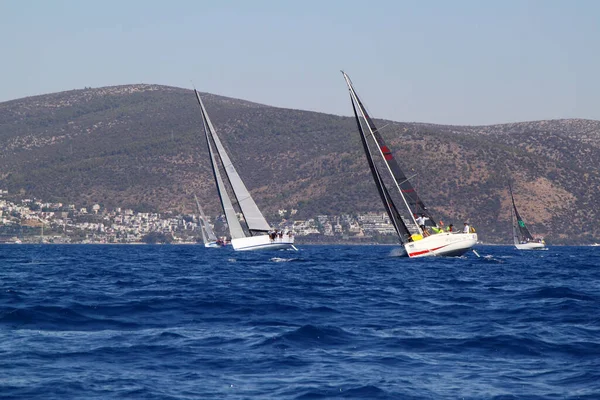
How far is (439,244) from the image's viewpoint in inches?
1596

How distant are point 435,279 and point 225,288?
7.53 metres

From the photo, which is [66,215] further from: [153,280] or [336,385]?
[336,385]

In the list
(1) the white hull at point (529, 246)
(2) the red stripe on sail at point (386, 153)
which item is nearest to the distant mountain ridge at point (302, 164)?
(1) the white hull at point (529, 246)

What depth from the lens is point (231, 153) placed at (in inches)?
6161

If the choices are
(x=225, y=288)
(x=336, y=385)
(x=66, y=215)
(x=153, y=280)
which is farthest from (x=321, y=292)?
(x=66, y=215)

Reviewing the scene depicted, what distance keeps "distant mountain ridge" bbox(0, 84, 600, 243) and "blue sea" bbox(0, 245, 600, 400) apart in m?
92.3

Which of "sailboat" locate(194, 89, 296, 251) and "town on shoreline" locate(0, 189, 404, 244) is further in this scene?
"town on shoreline" locate(0, 189, 404, 244)

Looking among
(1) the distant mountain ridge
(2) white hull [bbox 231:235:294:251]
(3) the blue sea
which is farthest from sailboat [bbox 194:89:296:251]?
(1) the distant mountain ridge

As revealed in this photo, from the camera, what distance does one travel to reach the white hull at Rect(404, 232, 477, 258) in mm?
40344

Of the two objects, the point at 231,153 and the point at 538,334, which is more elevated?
the point at 231,153

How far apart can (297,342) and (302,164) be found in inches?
5419

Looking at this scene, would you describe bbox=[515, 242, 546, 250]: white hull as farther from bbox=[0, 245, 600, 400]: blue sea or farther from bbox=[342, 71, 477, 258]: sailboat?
bbox=[0, 245, 600, 400]: blue sea

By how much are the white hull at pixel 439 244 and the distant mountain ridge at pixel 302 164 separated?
71.6 metres

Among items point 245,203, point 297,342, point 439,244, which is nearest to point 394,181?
point 439,244
